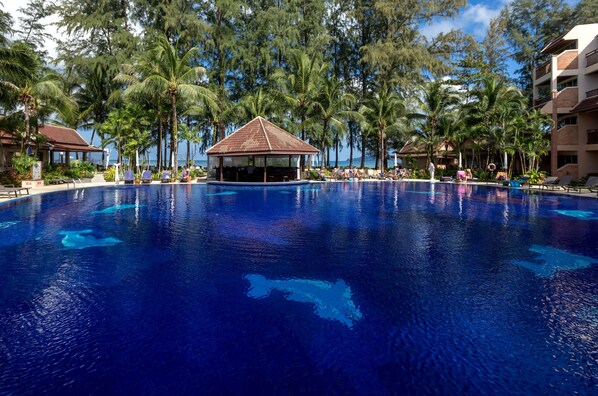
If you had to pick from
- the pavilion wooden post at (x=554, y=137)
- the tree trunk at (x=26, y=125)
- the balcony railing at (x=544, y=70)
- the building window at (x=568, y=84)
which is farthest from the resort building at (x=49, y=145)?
the building window at (x=568, y=84)

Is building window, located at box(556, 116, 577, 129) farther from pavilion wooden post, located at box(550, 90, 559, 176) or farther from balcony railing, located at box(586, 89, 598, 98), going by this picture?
balcony railing, located at box(586, 89, 598, 98)

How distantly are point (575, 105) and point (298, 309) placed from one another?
29.6 metres

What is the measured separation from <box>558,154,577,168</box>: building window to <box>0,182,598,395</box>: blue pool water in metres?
20.0

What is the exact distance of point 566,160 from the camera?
2762 cm

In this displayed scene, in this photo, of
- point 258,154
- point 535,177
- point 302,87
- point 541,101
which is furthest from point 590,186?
point 302,87

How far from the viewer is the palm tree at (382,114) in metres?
33.8

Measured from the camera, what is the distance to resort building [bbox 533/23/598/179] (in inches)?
989

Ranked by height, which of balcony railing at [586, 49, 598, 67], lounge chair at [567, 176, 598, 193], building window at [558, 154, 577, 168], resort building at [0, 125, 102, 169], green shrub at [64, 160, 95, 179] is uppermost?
balcony railing at [586, 49, 598, 67]

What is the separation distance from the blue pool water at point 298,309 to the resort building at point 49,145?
Answer: 17.0 metres

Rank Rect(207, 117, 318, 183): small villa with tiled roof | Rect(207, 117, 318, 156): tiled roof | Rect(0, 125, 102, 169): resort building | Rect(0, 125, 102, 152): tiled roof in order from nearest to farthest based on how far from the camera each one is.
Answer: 1. Rect(0, 125, 102, 169): resort building
2. Rect(207, 117, 318, 156): tiled roof
3. Rect(207, 117, 318, 183): small villa with tiled roof
4. Rect(0, 125, 102, 152): tiled roof

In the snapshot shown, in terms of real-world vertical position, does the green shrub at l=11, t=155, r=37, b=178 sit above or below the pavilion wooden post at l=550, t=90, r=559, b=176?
below

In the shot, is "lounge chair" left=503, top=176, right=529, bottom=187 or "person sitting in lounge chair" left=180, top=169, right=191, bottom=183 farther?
"person sitting in lounge chair" left=180, top=169, right=191, bottom=183

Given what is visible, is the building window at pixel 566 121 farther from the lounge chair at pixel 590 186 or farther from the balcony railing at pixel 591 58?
the lounge chair at pixel 590 186

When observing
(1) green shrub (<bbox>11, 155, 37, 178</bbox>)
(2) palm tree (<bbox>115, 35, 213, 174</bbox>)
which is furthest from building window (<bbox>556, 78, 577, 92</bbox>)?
(1) green shrub (<bbox>11, 155, 37, 178</bbox>)
